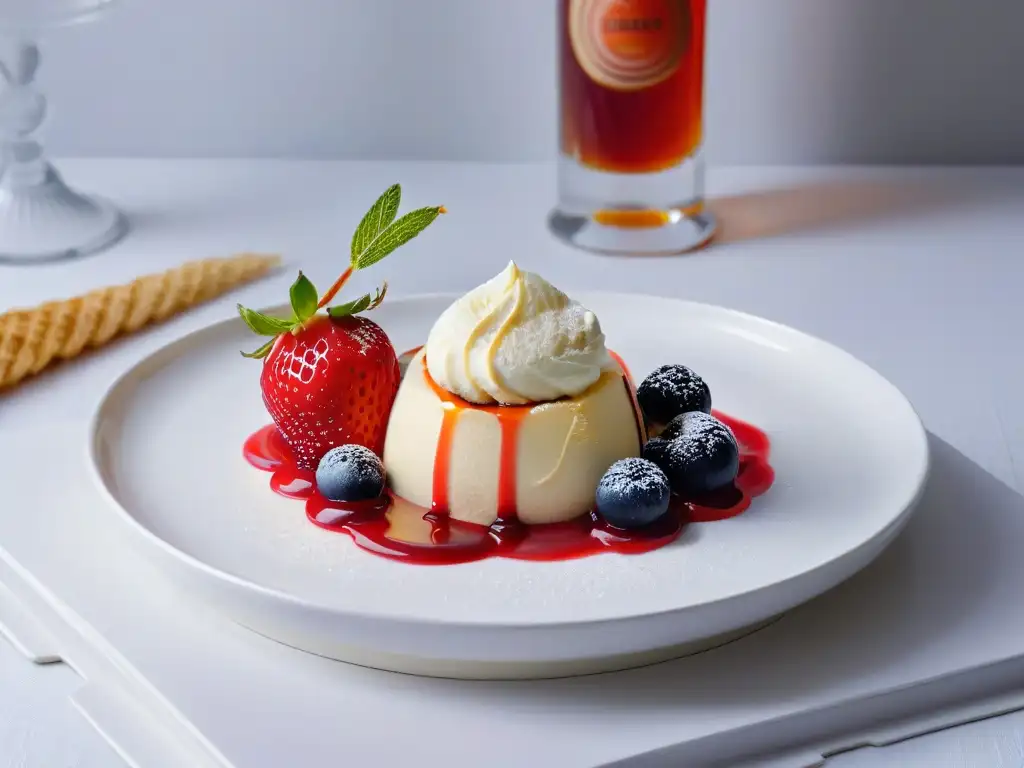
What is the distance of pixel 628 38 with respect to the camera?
169cm

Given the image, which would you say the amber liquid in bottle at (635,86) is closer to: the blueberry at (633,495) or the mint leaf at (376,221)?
the mint leaf at (376,221)

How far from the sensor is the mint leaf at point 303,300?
1.09 metres

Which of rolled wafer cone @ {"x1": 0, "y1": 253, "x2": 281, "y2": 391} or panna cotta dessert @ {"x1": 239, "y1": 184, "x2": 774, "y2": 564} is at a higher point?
panna cotta dessert @ {"x1": 239, "y1": 184, "x2": 774, "y2": 564}

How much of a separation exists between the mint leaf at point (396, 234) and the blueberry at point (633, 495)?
0.86 ft

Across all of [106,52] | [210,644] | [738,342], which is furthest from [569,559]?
[106,52]

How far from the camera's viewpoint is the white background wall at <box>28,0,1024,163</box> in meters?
2.03

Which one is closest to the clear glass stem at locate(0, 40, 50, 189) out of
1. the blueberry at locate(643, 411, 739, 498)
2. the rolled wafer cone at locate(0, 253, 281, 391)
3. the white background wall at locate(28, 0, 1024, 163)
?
the white background wall at locate(28, 0, 1024, 163)

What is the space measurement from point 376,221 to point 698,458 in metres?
0.32

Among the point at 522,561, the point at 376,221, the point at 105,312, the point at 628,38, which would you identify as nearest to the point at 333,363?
the point at 376,221

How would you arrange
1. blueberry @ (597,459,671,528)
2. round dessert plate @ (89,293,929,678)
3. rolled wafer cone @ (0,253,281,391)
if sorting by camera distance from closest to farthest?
round dessert plate @ (89,293,929,678) → blueberry @ (597,459,671,528) → rolled wafer cone @ (0,253,281,391)

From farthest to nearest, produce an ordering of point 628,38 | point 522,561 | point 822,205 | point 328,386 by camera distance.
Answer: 1. point 822,205
2. point 628,38
3. point 328,386
4. point 522,561

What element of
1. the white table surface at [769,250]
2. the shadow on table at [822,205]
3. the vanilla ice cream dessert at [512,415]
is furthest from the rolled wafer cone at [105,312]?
the shadow on table at [822,205]

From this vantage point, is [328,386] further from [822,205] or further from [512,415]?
[822,205]

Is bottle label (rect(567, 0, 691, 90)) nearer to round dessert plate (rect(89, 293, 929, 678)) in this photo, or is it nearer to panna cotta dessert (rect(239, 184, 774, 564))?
round dessert plate (rect(89, 293, 929, 678))
